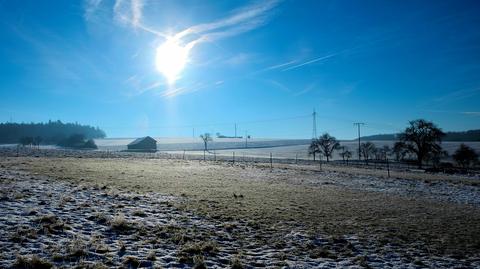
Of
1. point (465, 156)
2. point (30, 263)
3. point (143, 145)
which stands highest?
point (143, 145)

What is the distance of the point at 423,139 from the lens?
72.6 meters

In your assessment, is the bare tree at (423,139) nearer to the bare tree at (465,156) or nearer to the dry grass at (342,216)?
the bare tree at (465,156)

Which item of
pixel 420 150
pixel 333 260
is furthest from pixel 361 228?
pixel 420 150

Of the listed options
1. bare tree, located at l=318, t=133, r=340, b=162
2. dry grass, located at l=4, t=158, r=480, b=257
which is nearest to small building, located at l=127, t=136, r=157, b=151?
bare tree, located at l=318, t=133, r=340, b=162

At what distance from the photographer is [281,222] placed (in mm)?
13969

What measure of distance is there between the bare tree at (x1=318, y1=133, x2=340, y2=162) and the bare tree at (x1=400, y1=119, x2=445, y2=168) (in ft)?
94.8

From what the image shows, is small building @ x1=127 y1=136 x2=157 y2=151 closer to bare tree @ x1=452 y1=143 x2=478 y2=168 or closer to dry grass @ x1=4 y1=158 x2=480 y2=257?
bare tree @ x1=452 y1=143 x2=478 y2=168

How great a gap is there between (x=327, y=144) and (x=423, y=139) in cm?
3457

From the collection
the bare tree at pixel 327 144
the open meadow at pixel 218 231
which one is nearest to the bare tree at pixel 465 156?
the bare tree at pixel 327 144

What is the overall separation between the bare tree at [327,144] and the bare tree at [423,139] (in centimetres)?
2890

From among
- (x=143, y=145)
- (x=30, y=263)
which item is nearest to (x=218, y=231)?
(x=30, y=263)

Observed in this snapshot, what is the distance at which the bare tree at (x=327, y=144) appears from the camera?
102812mm

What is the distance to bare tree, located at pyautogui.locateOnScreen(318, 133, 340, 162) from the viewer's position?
337ft

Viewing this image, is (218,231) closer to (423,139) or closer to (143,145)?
(423,139)
